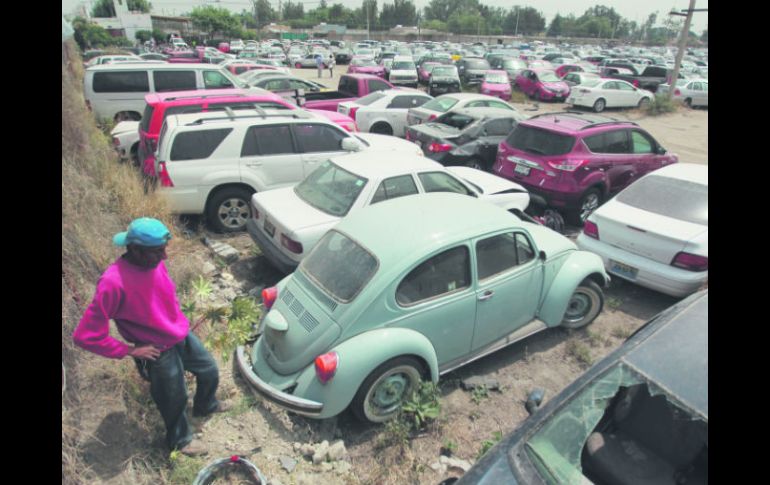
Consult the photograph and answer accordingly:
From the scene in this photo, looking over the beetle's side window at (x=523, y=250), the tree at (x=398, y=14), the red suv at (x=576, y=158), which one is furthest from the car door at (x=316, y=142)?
the tree at (x=398, y=14)

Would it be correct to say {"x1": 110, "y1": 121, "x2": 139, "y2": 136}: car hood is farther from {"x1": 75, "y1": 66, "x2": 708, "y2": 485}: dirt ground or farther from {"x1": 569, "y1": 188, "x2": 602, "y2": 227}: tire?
{"x1": 569, "y1": 188, "x2": 602, "y2": 227}: tire

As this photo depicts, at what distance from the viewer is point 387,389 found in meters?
3.79

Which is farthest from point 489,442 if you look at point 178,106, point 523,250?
point 178,106

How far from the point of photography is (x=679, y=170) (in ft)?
21.2

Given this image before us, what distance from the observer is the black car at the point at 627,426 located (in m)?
2.38

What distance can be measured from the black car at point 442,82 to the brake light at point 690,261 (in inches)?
698

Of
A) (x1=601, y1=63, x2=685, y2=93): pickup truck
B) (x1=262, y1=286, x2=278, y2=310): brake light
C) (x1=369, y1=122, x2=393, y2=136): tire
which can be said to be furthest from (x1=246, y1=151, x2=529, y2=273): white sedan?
(x1=601, y1=63, x2=685, y2=93): pickup truck

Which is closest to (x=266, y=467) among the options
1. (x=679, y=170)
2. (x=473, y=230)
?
(x=473, y=230)

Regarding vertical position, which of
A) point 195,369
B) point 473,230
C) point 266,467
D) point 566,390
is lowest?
point 266,467

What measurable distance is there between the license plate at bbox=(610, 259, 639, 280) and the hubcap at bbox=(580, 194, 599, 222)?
7.00 ft

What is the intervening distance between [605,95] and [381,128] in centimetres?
1364
